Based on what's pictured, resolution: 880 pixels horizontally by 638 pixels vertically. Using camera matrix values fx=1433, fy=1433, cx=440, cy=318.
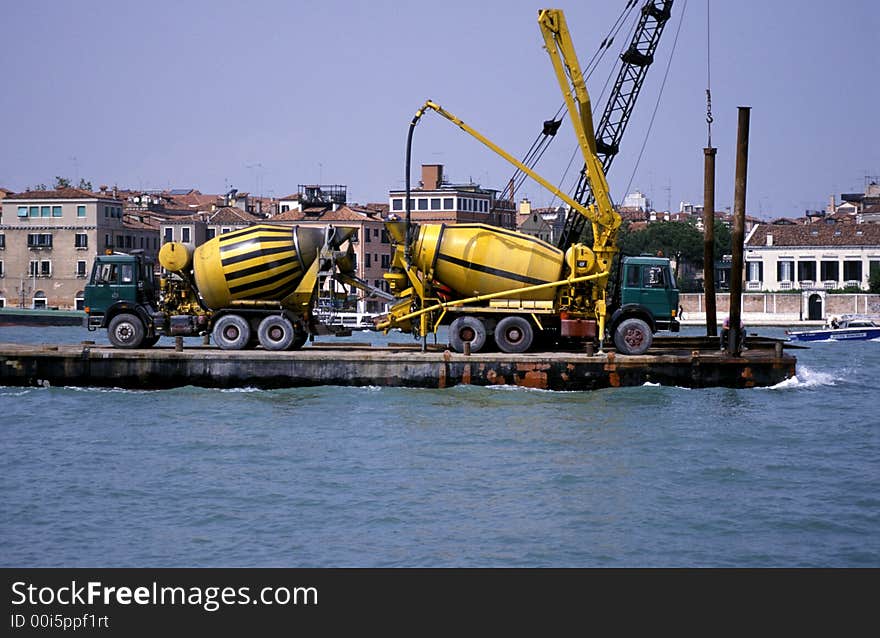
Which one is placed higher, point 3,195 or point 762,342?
point 3,195

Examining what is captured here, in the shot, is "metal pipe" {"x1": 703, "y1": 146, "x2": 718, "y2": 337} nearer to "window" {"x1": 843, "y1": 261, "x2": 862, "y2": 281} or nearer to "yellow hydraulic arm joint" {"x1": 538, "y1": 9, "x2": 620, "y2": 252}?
"yellow hydraulic arm joint" {"x1": 538, "y1": 9, "x2": 620, "y2": 252}

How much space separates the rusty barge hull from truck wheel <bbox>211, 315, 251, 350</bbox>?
1076 mm

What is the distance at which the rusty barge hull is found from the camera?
115ft

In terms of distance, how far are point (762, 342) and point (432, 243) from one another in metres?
11.6

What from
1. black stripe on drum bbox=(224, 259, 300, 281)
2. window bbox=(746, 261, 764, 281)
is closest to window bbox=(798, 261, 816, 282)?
window bbox=(746, 261, 764, 281)

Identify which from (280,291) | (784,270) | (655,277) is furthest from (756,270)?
(280,291)

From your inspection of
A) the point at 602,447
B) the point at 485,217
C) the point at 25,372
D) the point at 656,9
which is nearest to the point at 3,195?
the point at 485,217

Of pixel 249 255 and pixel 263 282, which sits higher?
pixel 249 255

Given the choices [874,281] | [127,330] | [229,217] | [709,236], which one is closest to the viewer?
[127,330]

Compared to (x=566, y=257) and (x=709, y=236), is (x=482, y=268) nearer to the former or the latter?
(x=566, y=257)

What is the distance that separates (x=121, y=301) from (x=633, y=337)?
13.6 m

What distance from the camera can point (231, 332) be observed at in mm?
37750
